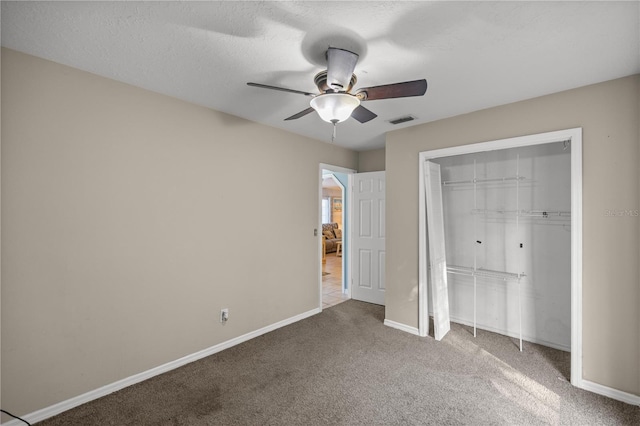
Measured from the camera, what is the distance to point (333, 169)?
14.6 feet

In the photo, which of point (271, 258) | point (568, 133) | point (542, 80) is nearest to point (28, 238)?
point (271, 258)

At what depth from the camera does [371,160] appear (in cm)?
480

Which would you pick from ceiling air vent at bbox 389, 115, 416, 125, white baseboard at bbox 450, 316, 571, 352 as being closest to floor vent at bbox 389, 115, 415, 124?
ceiling air vent at bbox 389, 115, 416, 125

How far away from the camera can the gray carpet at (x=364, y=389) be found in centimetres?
204

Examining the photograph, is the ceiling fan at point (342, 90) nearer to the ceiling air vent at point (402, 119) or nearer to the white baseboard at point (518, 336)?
the ceiling air vent at point (402, 119)

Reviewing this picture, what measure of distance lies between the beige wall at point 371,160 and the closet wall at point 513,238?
1.03 m

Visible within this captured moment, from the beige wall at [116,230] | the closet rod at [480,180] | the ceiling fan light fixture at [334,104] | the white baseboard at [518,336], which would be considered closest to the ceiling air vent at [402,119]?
the closet rod at [480,180]

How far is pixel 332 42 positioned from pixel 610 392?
3.24 metres

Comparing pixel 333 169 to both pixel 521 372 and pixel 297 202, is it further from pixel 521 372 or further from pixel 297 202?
pixel 521 372

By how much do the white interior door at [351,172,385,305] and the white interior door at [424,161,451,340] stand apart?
1.10 m

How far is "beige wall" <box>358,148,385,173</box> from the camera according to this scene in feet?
15.4

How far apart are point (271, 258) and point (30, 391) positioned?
7.09ft

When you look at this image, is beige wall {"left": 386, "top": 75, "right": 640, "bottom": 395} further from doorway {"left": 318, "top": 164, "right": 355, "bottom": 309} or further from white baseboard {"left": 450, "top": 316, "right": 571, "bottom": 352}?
doorway {"left": 318, "top": 164, "right": 355, "bottom": 309}

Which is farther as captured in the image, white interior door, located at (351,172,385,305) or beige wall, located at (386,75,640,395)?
white interior door, located at (351,172,385,305)
